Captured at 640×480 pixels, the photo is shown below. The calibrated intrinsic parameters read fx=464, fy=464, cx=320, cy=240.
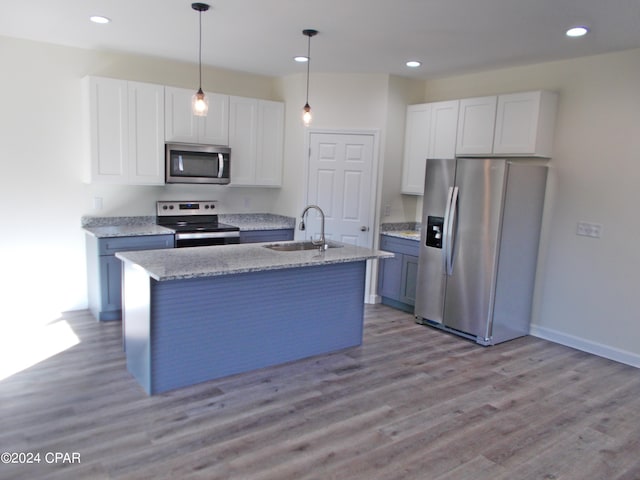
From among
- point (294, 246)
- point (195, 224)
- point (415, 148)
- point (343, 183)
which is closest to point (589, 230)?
point (415, 148)

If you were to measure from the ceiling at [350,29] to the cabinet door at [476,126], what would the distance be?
0.38 meters

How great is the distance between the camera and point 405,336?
14.8 feet

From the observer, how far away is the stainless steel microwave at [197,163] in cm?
489

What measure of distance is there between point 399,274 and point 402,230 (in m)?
0.62

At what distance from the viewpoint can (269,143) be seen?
5.62 metres

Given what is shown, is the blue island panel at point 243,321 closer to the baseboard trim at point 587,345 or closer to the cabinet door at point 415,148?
the cabinet door at point 415,148

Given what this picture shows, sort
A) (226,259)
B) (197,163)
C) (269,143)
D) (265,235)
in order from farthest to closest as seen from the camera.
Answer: (269,143)
(265,235)
(197,163)
(226,259)

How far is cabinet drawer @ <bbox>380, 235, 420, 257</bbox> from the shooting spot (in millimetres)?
5141

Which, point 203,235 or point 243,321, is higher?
point 203,235

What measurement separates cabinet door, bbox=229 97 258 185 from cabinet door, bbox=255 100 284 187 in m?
0.07

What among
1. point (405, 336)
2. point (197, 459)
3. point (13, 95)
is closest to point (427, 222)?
point (405, 336)

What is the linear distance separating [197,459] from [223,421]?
1.30 ft

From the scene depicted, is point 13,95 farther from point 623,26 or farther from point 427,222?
point 623,26

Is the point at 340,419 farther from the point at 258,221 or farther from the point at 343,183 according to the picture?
the point at 258,221
